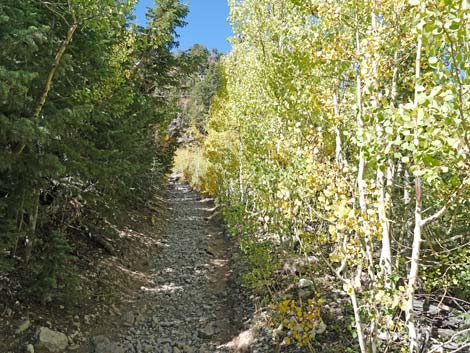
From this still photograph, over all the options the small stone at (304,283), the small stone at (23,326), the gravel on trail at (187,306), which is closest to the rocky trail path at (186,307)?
the gravel on trail at (187,306)

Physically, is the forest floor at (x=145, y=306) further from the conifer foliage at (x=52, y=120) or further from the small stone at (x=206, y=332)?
the conifer foliage at (x=52, y=120)

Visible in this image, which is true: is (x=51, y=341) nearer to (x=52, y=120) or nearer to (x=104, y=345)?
(x=104, y=345)

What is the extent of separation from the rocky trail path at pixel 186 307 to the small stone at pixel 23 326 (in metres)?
1.24

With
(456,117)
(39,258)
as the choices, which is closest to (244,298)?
(39,258)

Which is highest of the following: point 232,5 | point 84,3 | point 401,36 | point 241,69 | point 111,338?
point 232,5

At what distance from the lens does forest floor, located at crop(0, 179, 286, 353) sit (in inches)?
268

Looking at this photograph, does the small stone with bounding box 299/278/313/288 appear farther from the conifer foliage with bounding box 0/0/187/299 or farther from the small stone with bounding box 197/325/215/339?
the conifer foliage with bounding box 0/0/187/299

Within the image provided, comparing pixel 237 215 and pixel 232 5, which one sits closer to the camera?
pixel 237 215

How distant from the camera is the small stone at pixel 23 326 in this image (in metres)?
6.30

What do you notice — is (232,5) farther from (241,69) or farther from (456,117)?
(456,117)

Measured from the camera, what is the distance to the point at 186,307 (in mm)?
9055

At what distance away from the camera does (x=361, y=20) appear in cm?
499

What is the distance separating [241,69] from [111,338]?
9832 mm

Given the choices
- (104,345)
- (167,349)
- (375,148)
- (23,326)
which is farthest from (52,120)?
(167,349)
